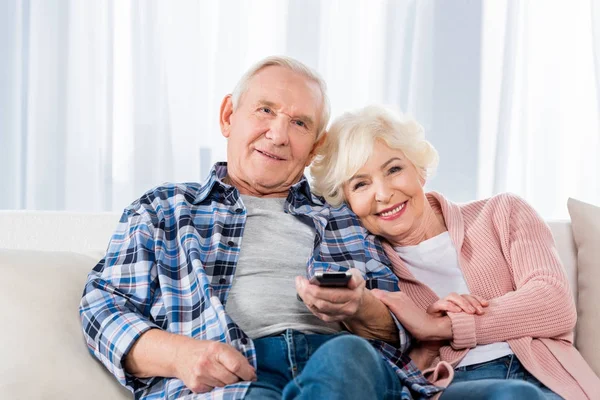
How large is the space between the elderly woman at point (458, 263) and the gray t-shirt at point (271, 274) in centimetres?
16

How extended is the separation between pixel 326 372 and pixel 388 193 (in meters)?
0.71

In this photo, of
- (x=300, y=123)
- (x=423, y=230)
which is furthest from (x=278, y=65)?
(x=423, y=230)

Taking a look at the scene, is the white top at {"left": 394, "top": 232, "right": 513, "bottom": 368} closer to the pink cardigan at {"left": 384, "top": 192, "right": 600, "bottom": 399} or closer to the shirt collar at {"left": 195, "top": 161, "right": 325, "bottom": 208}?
the pink cardigan at {"left": 384, "top": 192, "right": 600, "bottom": 399}

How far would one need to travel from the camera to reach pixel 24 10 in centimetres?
255

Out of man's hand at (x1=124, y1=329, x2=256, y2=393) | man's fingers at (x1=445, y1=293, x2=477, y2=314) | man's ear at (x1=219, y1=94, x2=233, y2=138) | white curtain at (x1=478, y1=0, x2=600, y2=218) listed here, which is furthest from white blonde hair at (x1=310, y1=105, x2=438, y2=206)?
white curtain at (x1=478, y1=0, x2=600, y2=218)

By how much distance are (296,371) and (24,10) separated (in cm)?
187

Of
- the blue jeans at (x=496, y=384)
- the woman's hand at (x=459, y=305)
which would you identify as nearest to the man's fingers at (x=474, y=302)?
the woman's hand at (x=459, y=305)

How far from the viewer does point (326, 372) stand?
1.08 meters

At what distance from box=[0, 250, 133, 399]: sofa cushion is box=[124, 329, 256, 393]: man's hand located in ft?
0.30

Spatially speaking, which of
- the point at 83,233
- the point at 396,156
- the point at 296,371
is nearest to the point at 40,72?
the point at 83,233

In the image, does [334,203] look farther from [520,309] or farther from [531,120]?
[531,120]

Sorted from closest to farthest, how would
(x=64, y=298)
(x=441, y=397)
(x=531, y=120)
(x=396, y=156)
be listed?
(x=441, y=397), (x=64, y=298), (x=396, y=156), (x=531, y=120)

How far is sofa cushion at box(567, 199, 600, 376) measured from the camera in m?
1.75

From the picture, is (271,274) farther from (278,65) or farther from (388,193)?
(278,65)
